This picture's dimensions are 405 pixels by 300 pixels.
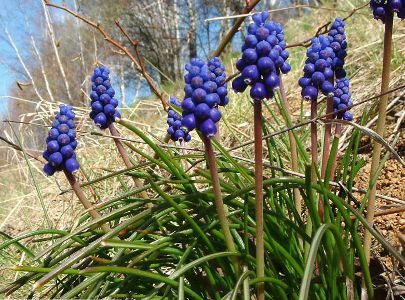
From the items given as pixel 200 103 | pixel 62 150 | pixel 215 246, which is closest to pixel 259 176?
pixel 200 103

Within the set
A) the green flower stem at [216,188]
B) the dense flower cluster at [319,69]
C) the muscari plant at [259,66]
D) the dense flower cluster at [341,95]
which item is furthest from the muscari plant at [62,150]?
the dense flower cluster at [341,95]

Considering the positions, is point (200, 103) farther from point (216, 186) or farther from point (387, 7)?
point (387, 7)

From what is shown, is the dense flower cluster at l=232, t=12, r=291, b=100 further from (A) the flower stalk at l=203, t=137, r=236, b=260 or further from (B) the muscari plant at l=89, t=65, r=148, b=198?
(B) the muscari plant at l=89, t=65, r=148, b=198

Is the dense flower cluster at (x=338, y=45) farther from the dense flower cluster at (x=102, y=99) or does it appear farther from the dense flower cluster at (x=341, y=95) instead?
the dense flower cluster at (x=102, y=99)

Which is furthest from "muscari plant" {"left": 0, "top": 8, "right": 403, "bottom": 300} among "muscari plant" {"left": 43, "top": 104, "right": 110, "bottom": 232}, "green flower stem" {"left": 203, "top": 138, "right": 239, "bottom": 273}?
"muscari plant" {"left": 43, "top": 104, "right": 110, "bottom": 232}

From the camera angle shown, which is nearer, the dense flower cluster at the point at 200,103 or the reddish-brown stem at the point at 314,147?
the dense flower cluster at the point at 200,103

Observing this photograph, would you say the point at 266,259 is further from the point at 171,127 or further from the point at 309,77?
the point at 171,127

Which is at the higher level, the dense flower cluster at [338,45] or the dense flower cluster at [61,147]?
the dense flower cluster at [338,45]
